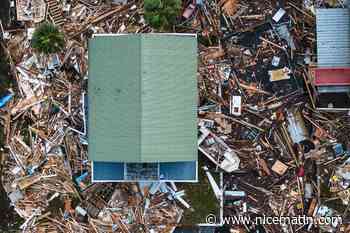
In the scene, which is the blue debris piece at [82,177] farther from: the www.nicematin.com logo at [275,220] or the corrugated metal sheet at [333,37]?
the corrugated metal sheet at [333,37]

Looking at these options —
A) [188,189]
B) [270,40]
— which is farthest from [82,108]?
[270,40]

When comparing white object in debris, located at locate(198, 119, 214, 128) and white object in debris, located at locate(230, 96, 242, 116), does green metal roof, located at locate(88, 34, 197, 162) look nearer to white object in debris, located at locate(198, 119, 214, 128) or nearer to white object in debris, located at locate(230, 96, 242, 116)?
white object in debris, located at locate(198, 119, 214, 128)

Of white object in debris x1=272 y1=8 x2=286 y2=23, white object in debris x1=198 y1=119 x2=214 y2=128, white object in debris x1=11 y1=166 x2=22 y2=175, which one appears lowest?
white object in debris x1=11 y1=166 x2=22 y2=175

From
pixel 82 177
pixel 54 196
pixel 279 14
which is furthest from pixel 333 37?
pixel 54 196

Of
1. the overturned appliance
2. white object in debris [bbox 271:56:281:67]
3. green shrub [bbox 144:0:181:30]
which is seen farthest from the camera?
white object in debris [bbox 271:56:281:67]

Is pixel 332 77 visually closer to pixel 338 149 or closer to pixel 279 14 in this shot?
pixel 338 149

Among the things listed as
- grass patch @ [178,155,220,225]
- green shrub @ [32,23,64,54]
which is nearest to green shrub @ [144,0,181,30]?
green shrub @ [32,23,64,54]
